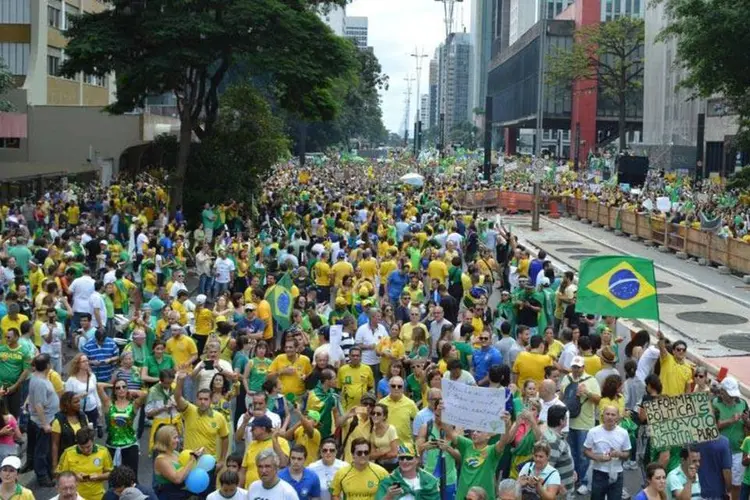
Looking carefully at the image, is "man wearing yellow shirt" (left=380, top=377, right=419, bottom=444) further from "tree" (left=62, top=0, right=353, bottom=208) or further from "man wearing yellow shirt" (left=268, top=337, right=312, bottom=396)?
"tree" (left=62, top=0, right=353, bottom=208)

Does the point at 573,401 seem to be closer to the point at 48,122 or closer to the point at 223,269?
the point at 223,269

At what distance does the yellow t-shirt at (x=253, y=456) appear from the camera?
852cm

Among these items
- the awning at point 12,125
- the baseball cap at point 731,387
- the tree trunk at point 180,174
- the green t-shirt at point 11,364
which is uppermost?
the awning at point 12,125

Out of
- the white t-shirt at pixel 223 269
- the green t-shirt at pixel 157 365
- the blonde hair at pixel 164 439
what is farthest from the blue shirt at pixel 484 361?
the white t-shirt at pixel 223 269

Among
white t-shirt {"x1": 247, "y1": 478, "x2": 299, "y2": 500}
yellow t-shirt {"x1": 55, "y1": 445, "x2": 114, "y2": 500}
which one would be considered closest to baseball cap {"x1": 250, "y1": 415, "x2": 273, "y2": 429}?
white t-shirt {"x1": 247, "y1": 478, "x2": 299, "y2": 500}

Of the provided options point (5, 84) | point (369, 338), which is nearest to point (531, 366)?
point (369, 338)

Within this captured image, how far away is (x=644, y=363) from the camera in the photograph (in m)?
11.9

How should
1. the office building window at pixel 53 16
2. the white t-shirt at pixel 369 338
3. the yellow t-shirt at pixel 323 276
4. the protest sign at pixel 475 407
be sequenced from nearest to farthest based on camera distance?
the protest sign at pixel 475 407 → the white t-shirt at pixel 369 338 → the yellow t-shirt at pixel 323 276 → the office building window at pixel 53 16

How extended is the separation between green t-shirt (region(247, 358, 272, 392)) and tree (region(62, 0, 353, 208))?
21376 millimetres

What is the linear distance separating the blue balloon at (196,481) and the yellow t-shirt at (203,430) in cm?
69

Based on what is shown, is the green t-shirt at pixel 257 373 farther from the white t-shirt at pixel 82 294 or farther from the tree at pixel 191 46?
the tree at pixel 191 46

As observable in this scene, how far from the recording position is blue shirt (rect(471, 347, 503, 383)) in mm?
11891

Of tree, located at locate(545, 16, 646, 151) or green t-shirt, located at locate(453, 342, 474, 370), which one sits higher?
tree, located at locate(545, 16, 646, 151)

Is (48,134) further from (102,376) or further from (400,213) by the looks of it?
(102,376)
